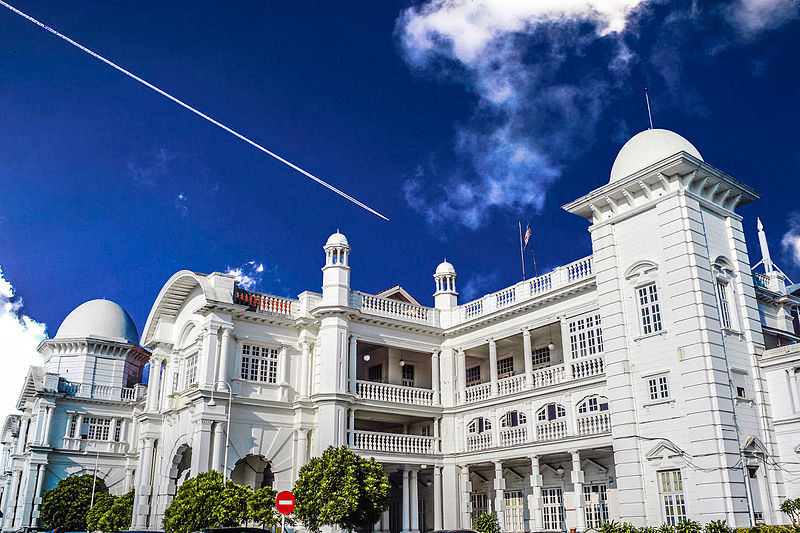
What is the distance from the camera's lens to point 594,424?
2716cm

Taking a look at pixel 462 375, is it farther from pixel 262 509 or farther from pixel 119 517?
pixel 119 517

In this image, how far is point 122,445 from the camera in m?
49.1

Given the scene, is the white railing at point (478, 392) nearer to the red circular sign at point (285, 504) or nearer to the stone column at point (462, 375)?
the stone column at point (462, 375)

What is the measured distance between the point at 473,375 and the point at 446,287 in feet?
16.7

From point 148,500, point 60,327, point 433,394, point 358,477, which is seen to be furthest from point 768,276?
point 60,327

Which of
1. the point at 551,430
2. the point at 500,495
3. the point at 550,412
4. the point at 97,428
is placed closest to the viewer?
the point at 551,430

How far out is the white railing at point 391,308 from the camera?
110ft

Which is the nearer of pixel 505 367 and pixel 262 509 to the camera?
pixel 262 509

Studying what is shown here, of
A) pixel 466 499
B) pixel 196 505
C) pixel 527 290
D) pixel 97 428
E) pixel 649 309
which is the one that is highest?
pixel 527 290

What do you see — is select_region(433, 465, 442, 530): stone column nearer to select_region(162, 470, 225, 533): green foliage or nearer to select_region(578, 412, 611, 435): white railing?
select_region(578, 412, 611, 435): white railing

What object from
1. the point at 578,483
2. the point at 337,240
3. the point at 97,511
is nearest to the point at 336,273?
the point at 337,240

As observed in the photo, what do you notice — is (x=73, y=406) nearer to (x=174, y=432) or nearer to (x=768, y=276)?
(x=174, y=432)

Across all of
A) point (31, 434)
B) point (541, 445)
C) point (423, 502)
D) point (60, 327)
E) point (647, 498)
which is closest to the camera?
point (647, 498)

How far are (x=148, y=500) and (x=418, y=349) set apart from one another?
15.7m
